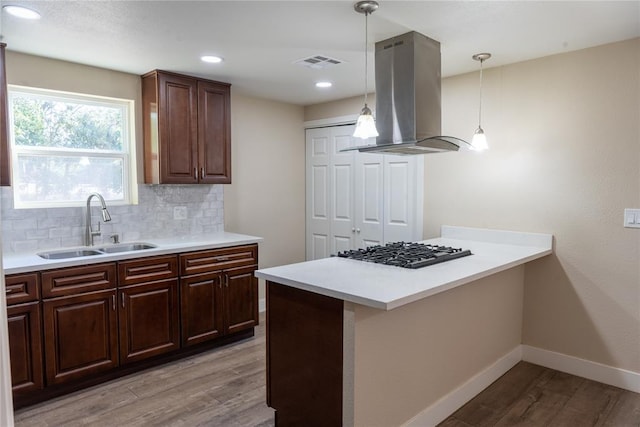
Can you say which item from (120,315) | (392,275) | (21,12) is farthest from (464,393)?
(21,12)

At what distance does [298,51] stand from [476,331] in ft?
7.33

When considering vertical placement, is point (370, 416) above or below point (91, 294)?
below

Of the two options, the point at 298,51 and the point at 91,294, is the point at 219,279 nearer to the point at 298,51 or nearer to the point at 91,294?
the point at 91,294

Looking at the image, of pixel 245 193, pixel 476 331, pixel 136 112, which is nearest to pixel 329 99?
pixel 245 193

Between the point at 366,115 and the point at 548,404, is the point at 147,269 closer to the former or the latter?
the point at 366,115

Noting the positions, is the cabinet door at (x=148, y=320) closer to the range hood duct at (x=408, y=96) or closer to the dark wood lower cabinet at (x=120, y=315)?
the dark wood lower cabinet at (x=120, y=315)

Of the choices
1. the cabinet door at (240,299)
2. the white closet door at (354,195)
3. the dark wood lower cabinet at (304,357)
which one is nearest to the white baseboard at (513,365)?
the dark wood lower cabinet at (304,357)

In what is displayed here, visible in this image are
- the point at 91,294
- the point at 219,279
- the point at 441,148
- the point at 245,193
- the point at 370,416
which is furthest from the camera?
the point at 245,193

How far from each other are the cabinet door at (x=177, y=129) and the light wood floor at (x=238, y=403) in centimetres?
154

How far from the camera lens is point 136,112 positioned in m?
3.47

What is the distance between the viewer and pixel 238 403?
2.62 m

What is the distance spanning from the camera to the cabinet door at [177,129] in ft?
10.9

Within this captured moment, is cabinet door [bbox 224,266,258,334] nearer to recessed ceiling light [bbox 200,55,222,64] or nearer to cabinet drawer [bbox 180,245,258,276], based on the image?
cabinet drawer [bbox 180,245,258,276]

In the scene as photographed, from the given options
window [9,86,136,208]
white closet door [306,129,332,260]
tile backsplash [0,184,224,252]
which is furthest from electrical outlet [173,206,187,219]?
white closet door [306,129,332,260]
